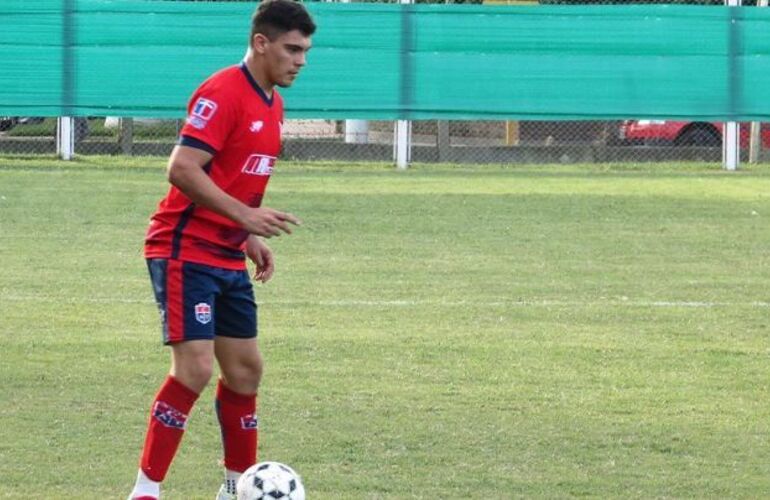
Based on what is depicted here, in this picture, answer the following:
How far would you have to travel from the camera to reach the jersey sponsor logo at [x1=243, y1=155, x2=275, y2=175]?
5.70m

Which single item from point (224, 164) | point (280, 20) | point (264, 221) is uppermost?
point (280, 20)

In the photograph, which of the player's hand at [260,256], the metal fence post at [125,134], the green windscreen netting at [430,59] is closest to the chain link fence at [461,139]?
the metal fence post at [125,134]

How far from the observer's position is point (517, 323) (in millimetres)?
9961

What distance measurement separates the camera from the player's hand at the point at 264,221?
17.9 feet

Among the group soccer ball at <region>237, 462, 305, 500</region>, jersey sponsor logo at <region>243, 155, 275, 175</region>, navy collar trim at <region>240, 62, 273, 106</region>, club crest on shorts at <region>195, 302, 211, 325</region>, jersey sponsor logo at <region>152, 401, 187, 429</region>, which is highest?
navy collar trim at <region>240, 62, 273, 106</region>

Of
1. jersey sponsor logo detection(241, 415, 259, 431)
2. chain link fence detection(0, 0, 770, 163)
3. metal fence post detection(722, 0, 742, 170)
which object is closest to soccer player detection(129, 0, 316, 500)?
jersey sponsor logo detection(241, 415, 259, 431)

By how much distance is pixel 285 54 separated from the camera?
5.66 meters

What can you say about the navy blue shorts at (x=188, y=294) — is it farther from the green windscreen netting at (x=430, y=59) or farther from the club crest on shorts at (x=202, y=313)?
the green windscreen netting at (x=430, y=59)

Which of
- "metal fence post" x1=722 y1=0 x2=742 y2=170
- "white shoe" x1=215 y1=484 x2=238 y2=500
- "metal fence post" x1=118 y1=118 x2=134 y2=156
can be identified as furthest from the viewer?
"metal fence post" x1=118 y1=118 x2=134 y2=156

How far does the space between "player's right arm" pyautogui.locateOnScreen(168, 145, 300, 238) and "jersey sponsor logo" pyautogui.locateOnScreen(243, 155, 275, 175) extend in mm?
209

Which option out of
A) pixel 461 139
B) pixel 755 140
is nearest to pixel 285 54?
pixel 755 140

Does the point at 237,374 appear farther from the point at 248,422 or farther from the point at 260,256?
the point at 260,256

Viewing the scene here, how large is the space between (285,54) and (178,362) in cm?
114

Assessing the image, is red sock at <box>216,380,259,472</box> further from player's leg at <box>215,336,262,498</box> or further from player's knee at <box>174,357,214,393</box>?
player's knee at <box>174,357,214,393</box>
